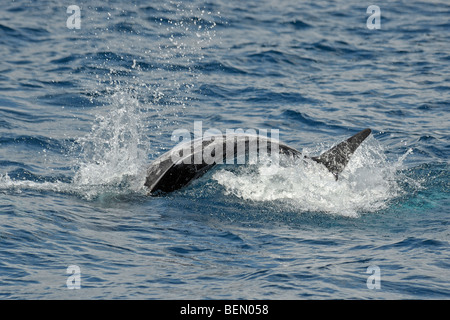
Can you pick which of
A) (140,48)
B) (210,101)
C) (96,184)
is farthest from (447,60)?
(96,184)

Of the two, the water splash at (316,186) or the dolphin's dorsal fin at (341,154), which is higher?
the dolphin's dorsal fin at (341,154)

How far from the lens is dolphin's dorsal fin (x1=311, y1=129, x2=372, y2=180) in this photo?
10773mm

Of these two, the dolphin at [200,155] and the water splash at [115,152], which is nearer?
the dolphin at [200,155]

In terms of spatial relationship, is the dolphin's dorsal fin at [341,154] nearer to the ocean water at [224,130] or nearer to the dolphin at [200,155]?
the ocean water at [224,130]

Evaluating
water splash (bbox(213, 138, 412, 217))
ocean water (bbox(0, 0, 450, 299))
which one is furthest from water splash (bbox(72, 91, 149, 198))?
water splash (bbox(213, 138, 412, 217))

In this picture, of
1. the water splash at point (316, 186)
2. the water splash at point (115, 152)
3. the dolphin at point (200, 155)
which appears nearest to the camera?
the dolphin at point (200, 155)

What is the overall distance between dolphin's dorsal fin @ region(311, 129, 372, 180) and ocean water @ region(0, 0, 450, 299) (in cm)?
34

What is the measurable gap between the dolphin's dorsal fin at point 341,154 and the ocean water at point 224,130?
1.11ft

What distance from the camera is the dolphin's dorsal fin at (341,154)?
1077cm

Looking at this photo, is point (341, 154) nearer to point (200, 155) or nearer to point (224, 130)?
point (200, 155)

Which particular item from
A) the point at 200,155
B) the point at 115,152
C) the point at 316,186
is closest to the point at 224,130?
the point at 115,152

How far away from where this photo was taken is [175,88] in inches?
706

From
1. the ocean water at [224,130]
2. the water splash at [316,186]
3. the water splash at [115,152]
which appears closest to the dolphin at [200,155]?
the ocean water at [224,130]

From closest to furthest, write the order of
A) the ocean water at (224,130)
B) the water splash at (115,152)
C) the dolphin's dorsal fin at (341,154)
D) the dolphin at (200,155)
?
the ocean water at (224,130), the dolphin at (200,155), the dolphin's dorsal fin at (341,154), the water splash at (115,152)
